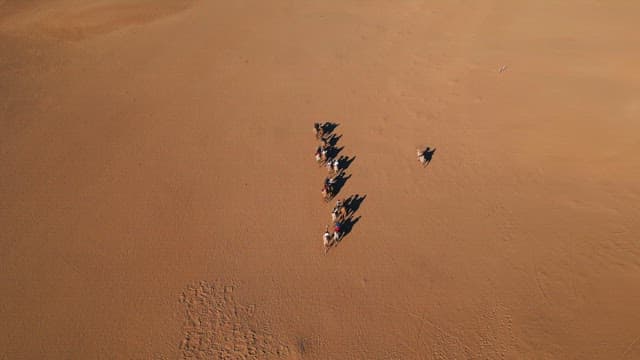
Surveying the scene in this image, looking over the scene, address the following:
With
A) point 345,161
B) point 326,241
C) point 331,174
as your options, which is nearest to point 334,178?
point 331,174

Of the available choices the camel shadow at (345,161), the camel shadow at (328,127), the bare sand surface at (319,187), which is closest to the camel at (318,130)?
the camel shadow at (328,127)

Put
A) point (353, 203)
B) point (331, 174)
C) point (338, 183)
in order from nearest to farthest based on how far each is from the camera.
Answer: point (353, 203)
point (338, 183)
point (331, 174)

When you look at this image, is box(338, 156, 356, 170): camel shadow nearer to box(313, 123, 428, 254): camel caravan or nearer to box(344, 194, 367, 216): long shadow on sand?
box(313, 123, 428, 254): camel caravan

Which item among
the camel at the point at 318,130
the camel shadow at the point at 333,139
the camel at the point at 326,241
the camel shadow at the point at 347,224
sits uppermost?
the camel at the point at 318,130

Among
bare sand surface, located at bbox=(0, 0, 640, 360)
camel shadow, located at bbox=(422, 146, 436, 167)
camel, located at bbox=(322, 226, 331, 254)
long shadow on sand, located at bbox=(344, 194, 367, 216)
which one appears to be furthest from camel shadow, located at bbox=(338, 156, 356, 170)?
camel, located at bbox=(322, 226, 331, 254)

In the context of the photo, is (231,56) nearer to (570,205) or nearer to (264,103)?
(264,103)

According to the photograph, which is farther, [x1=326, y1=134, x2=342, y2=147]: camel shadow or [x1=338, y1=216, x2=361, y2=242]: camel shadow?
[x1=326, y1=134, x2=342, y2=147]: camel shadow

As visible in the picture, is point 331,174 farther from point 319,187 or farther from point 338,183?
point 319,187

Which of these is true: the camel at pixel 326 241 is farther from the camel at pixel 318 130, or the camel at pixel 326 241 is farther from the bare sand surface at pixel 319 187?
the camel at pixel 318 130

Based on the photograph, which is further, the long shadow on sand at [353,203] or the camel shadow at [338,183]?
the camel shadow at [338,183]
